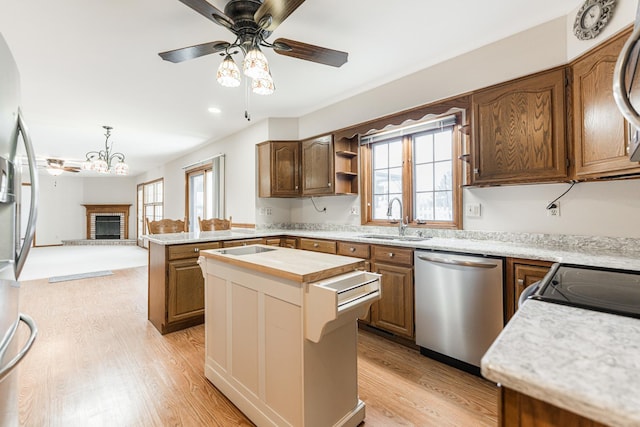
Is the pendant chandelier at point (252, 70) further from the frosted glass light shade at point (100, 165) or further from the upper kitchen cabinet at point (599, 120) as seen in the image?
the frosted glass light shade at point (100, 165)

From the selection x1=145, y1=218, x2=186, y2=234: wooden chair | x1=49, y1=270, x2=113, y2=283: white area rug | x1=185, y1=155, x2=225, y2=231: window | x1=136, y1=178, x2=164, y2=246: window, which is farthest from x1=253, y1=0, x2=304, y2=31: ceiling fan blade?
x1=136, y1=178, x2=164, y2=246: window

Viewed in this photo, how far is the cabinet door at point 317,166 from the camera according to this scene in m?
3.54

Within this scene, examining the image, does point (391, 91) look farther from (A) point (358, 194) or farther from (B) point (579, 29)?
(B) point (579, 29)

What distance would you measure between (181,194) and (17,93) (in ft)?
20.7

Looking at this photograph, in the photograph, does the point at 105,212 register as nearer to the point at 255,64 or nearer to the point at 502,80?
the point at 255,64

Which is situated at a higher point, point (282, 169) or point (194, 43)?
point (194, 43)

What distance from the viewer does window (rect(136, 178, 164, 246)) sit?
8531mm

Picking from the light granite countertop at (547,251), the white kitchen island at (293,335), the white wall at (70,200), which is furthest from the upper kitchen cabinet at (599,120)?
the white wall at (70,200)

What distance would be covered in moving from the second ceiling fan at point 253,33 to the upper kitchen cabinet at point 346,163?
4.71 feet

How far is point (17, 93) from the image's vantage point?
3.47ft

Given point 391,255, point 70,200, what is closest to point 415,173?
point 391,255

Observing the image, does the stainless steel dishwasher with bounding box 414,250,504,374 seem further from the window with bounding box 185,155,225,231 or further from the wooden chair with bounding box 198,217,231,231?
the window with bounding box 185,155,225,231

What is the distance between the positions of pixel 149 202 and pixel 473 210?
393 inches

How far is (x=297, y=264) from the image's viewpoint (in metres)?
1.54
